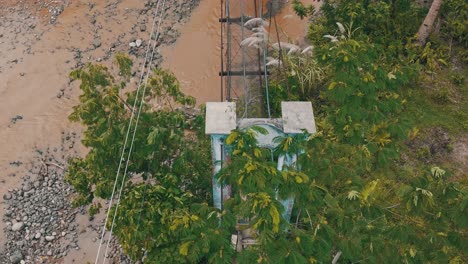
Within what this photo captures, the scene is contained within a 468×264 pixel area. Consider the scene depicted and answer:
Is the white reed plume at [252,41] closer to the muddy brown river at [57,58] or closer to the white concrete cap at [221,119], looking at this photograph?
the muddy brown river at [57,58]

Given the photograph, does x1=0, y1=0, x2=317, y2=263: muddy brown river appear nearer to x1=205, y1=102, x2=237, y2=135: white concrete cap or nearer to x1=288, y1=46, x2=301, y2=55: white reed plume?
x1=288, y1=46, x2=301, y2=55: white reed plume

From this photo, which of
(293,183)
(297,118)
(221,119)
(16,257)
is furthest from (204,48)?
(293,183)

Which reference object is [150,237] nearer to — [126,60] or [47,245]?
[126,60]

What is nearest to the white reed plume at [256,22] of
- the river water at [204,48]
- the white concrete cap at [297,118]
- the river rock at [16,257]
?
the river water at [204,48]

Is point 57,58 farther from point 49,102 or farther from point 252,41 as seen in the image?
point 252,41

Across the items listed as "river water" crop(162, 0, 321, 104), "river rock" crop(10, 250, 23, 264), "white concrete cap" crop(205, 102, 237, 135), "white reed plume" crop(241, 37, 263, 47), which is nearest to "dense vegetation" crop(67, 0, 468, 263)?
"white concrete cap" crop(205, 102, 237, 135)
